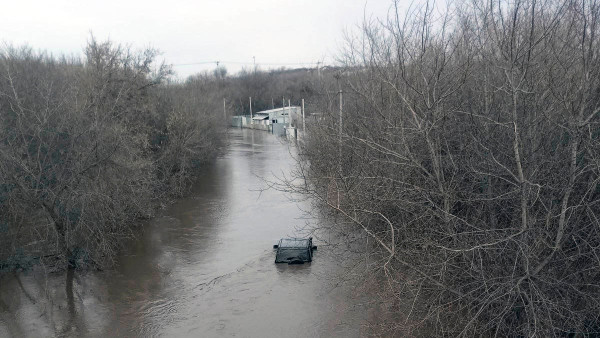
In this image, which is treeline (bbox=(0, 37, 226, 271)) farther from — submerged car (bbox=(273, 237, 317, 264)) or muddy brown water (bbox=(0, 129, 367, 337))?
submerged car (bbox=(273, 237, 317, 264))

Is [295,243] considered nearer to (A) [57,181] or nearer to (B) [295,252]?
(B) [295,252]

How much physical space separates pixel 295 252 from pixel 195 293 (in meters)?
3.39

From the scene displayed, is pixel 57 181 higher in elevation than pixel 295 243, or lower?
higher

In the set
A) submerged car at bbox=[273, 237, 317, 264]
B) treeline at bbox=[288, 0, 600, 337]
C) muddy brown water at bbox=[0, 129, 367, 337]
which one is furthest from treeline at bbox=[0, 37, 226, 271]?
treeline at bbox=[288, 0, 600, 337]

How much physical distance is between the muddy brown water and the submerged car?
0.24m

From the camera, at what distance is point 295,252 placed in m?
15.4

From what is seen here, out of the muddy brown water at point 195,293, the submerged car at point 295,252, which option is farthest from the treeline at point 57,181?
the submerged car at point 295,252

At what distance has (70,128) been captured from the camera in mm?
15203

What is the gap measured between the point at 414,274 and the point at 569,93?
3853 mm

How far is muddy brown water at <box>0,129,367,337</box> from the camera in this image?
449 inches

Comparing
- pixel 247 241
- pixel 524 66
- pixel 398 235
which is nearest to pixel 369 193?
pixel 398 235

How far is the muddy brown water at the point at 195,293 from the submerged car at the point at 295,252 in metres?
0.24

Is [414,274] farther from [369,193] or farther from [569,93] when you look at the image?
[569,93]

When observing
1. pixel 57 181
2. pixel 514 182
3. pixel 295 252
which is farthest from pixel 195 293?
pixel 514 182
